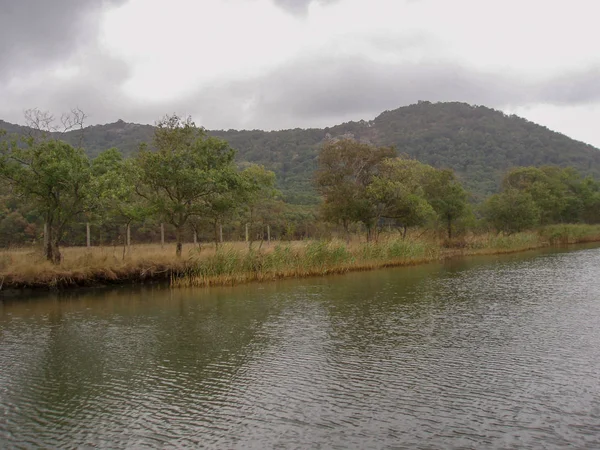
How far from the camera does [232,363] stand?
35.5ft

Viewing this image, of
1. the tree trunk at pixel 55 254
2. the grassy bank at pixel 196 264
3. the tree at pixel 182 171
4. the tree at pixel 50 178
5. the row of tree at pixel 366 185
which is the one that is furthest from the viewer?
the row of tree at pixel 366 185

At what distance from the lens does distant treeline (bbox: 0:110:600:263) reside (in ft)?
79.6

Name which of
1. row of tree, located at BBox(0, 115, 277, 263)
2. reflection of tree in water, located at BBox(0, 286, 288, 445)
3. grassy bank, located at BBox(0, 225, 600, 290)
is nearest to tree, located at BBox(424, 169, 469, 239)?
grassy bank, located at BBox(0, 225, 600, 290)

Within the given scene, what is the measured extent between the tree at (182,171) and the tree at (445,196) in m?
26.6

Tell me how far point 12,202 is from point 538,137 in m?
139


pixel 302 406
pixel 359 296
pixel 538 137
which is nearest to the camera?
pixel 302 406

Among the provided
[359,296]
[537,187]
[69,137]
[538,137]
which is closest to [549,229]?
[537,187]

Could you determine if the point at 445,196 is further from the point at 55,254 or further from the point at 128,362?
the point at 128,362

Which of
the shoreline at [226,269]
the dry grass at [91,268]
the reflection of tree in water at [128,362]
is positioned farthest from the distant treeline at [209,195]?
the reflection of tree in water at [128,362]

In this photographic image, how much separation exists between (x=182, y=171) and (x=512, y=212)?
42.4 metres

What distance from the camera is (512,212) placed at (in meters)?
56.4

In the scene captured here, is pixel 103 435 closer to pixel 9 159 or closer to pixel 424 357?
pixel 424 357

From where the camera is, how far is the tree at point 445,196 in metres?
49.4

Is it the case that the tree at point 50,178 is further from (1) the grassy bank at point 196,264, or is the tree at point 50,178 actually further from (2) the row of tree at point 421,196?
(2) the row of tree at point 421,196
